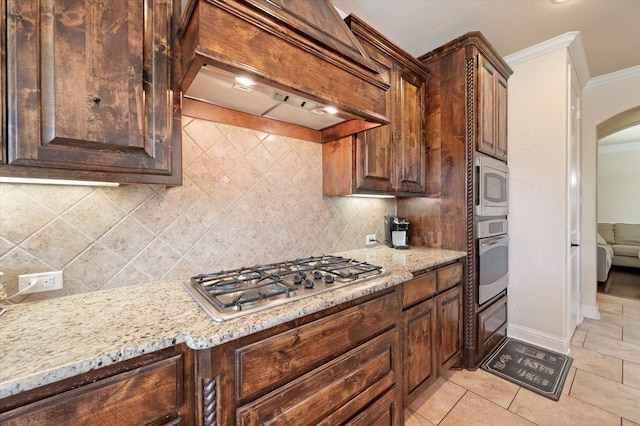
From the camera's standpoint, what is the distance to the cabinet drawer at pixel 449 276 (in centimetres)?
187

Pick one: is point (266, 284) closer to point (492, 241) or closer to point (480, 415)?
point (480, 415)

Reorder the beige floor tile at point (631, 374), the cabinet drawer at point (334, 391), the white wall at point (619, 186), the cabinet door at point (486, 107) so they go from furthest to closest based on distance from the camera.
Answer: the white wall at point (619, 186) → the cabinet door at point (486, 107) → the beige floor tile at point (631, 374) → the cabinet drawer at point (334, 391)

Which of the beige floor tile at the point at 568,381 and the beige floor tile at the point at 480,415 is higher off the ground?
the beige floor tile at the point at 568,381

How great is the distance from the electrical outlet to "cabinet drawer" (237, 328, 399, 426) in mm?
888

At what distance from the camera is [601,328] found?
290 cm

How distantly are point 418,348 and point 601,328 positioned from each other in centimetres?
271

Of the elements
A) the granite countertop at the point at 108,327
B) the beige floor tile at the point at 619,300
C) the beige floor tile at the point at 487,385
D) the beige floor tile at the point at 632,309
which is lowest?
the beige floor tile at the point at 487,385

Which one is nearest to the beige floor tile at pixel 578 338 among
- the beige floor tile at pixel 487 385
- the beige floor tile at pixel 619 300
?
the beige floor tile at pixel 487 385

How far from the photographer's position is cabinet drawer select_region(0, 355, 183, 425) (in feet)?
2.03

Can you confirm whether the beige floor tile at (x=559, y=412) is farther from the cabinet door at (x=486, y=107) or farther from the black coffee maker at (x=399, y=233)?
the cabinet door at (x=486, y=107)

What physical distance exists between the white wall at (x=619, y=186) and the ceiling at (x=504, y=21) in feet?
16.8

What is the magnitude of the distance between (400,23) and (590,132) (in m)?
2.83

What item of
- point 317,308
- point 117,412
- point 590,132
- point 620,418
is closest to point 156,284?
point 117,412

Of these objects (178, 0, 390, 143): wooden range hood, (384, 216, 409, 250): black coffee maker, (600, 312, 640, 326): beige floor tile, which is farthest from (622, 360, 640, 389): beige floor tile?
(178, 0, 390, 143): wooden range hood
